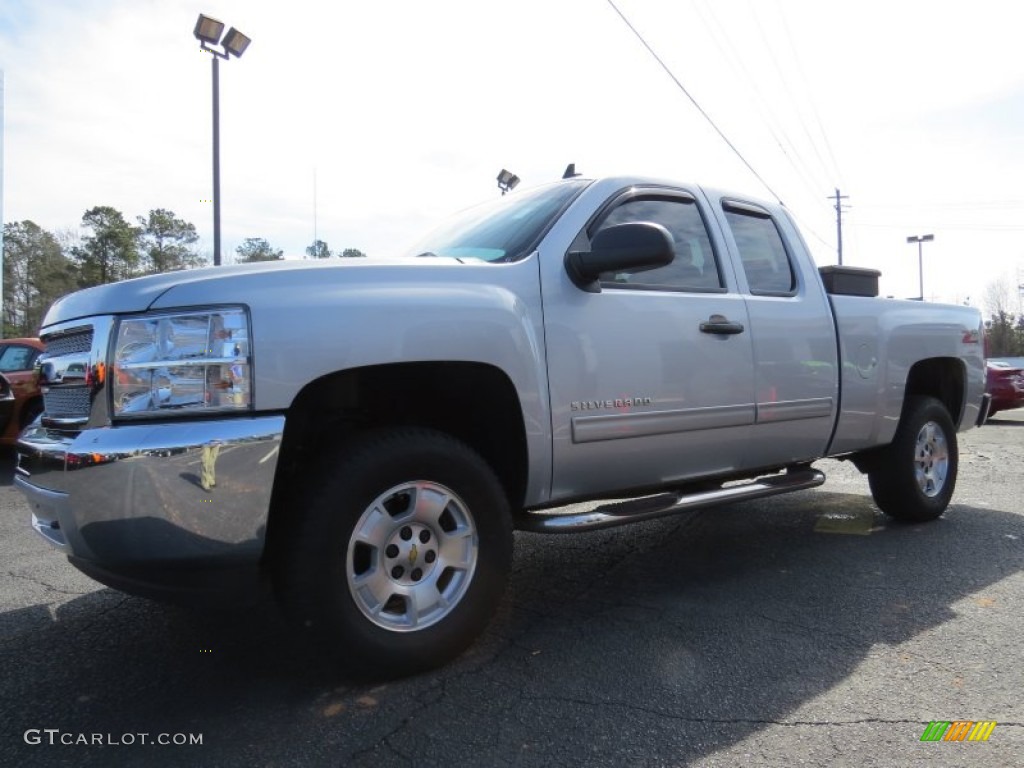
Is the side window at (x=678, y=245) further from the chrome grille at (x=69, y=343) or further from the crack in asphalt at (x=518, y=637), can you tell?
the chrome grille at (x=69, y=343)

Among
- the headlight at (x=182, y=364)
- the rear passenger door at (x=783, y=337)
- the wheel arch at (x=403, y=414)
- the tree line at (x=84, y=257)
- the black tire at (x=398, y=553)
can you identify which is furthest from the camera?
the tree line at (x=84, y=257)

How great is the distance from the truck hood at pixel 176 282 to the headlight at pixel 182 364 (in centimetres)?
8

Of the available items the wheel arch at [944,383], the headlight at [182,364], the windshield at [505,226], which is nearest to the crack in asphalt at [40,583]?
the headlight at [182,364]

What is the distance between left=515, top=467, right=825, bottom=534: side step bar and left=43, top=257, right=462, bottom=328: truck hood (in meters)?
1.20

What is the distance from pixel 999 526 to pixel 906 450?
2.93 feet

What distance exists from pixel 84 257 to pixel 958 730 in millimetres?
44229

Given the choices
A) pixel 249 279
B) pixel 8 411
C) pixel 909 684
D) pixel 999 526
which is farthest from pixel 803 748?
pixel 8 411

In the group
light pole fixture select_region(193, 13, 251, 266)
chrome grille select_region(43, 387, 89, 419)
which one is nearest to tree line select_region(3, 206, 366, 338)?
light pole fixture select_region(193, 13, 251, 266)

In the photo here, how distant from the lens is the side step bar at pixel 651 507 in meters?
3.17

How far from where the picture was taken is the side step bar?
3166 millimetres

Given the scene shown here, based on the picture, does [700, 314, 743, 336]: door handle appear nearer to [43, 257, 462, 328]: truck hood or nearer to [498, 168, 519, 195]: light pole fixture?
[43, 257, 462, 328]: truck hood

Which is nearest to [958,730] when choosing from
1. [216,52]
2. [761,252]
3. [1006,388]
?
[761,252]

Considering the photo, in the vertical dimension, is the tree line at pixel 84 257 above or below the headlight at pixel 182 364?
above

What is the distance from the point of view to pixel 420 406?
3215mm
